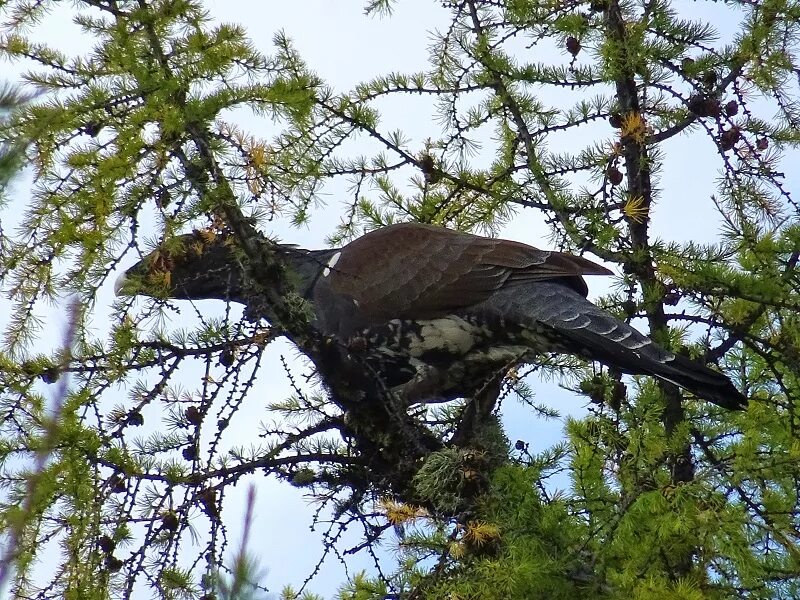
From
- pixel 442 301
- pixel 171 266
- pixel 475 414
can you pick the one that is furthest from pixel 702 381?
pixel 171 266

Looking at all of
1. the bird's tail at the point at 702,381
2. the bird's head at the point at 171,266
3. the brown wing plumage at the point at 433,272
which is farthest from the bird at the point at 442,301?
the bird's head at the point at 171,266

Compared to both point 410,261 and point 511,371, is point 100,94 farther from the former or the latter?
point 511,371

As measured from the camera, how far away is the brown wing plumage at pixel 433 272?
4.95 m

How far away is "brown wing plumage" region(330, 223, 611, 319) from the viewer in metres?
4.95

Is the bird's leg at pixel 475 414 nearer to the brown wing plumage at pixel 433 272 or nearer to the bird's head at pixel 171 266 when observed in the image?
the brown wing plumage at pixel 433 272

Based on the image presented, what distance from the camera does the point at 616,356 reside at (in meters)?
4.30

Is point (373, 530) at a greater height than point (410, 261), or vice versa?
point (410, 261)

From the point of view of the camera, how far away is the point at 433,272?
503 centimetres

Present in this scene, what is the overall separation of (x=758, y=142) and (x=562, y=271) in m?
1.07

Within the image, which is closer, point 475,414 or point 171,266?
point 171,266

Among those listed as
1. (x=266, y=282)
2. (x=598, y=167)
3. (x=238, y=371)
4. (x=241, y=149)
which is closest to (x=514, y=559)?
(x=238, y=371)

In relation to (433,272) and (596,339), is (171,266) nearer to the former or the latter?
(433,272)

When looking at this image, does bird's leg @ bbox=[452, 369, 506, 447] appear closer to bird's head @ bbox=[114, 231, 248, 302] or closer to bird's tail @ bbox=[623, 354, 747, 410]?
bird's tail @ bbox=[623, 354, 747, 410]

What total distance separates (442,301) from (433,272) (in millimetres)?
154
